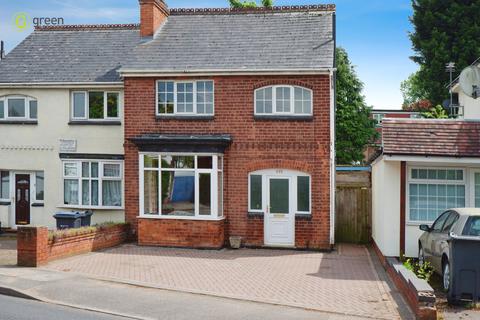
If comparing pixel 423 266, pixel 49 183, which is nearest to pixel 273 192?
pixel 423 266

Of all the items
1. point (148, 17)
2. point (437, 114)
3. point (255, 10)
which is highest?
point (255, 10)

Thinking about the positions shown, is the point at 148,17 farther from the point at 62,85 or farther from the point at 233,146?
the point at 233,146

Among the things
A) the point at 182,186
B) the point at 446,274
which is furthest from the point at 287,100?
the point at 446,274

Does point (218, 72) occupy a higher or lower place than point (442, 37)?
lower

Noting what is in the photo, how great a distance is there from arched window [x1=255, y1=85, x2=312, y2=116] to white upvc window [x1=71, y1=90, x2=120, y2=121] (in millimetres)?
5489

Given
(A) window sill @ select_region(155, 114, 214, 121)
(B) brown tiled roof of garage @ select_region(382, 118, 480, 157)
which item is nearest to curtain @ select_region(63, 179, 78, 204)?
(A) window sill @ select_region(155, 114, 214, 121)

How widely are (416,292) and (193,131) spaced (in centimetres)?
1094

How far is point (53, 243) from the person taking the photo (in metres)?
15.6

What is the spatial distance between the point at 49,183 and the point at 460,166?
1385cm

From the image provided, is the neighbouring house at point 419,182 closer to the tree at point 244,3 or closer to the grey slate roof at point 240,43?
the grey slate roof at point 240,43

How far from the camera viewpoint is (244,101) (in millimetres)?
19594

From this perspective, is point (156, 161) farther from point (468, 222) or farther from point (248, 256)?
point (468, 222)

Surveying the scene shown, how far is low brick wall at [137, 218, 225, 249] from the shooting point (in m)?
18.9

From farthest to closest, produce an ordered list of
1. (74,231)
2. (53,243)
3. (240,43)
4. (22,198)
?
(22,198) < (240,43) < (74,231) < (53,243)
